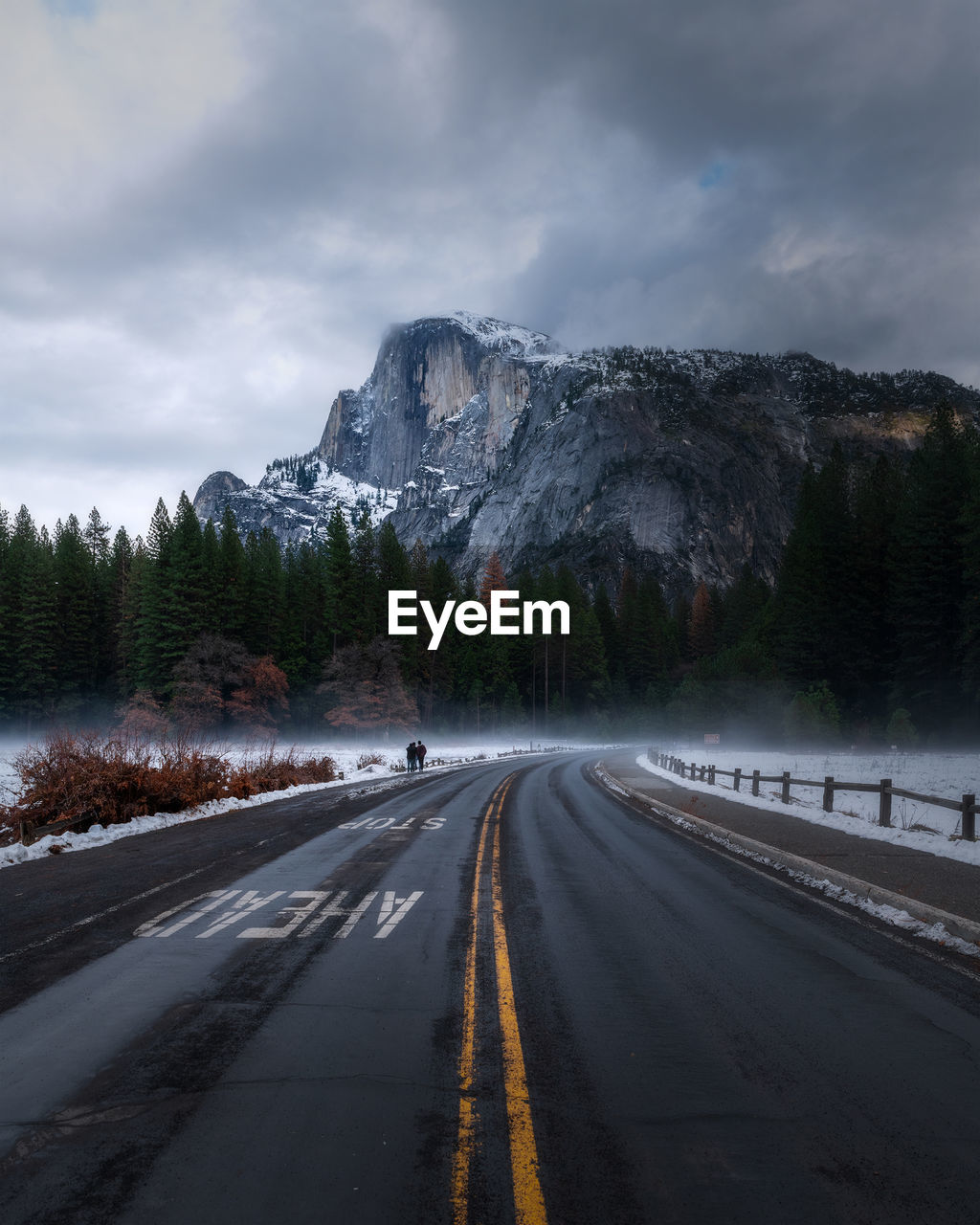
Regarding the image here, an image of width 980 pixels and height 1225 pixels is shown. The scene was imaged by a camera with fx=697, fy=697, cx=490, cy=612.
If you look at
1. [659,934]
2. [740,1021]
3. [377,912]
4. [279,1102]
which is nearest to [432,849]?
[377,912]

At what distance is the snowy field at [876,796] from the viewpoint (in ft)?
41.7

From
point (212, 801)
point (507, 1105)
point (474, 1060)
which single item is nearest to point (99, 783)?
point (212, 801)

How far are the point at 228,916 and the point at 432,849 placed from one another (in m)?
5.20

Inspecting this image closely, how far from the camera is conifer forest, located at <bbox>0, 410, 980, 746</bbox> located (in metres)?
50.8

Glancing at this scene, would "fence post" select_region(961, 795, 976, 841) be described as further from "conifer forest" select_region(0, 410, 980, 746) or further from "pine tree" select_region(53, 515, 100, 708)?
"pine tree" select_region(53, 515, 100, 708)

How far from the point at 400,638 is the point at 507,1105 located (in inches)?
2696

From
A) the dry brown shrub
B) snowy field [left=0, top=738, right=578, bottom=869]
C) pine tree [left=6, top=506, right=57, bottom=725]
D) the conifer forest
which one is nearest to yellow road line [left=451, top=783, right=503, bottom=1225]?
snowy field [left=0, top=738, right=578, bottom=869]

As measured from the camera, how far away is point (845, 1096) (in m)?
4.00

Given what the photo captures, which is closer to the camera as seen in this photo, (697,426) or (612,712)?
(612,712)

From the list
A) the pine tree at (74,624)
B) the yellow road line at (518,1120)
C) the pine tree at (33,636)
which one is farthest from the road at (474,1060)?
the pine tree at (74,624)

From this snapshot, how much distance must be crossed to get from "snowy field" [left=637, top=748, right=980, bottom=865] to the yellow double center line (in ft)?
28.2

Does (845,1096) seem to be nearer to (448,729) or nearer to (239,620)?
(239,620)

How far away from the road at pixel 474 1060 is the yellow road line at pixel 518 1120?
2 cm

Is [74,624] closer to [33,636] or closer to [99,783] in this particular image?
[33,636]
